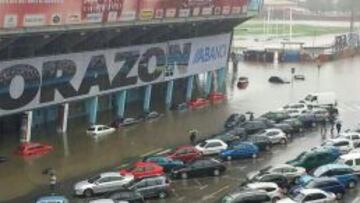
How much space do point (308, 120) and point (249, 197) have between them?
70.3 feet

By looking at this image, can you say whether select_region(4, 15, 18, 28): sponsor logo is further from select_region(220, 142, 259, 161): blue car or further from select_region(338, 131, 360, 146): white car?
select_region(338, 131, 360, 146): white car

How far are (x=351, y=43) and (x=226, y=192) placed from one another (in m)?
78.0

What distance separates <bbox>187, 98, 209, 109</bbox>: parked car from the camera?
6412cm

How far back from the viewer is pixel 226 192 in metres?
38.7

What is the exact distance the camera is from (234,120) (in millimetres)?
55750

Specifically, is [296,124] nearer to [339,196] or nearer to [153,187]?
[339,196]

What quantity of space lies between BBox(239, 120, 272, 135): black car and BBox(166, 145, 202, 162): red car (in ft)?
23.7

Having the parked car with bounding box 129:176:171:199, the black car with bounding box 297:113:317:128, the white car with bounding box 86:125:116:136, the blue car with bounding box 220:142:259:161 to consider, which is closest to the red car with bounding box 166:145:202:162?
the blue car with bounding box 220:142:259:161

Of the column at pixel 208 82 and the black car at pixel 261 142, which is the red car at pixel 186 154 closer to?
the black car at pixel 261 142

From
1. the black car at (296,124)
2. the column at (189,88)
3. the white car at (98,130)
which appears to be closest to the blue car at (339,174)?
the black car at (296,124)

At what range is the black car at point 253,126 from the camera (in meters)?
51.5

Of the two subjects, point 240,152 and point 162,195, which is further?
point 240,152

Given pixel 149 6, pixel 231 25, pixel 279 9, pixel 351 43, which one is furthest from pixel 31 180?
pixel 279 9

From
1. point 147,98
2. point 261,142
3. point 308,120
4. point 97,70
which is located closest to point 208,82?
point 147,98
